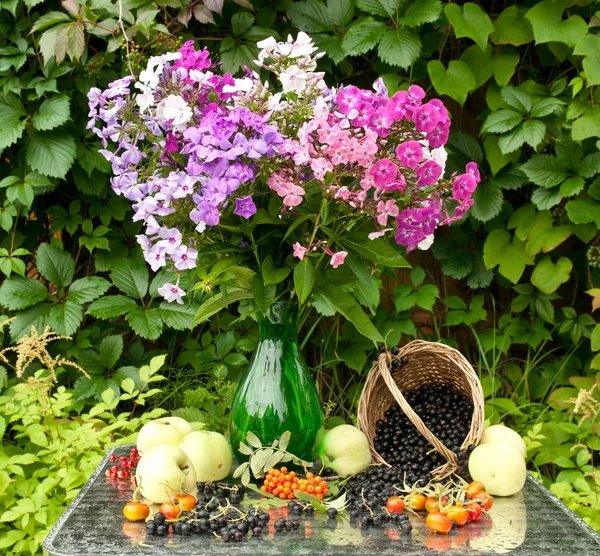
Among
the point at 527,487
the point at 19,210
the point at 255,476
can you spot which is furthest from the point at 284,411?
the point at 19,210

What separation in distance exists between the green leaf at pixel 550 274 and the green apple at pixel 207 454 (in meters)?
1.24

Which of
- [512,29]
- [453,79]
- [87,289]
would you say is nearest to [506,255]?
[453,79]

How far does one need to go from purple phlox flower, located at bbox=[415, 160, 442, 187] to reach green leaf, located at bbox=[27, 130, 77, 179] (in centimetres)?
117

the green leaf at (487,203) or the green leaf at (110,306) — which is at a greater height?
the green leaf at (487,203)

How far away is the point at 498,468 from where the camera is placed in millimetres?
1058

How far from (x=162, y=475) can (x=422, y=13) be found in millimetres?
1420

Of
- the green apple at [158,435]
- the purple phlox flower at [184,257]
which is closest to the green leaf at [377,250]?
the purple phlox flower at [184,257]

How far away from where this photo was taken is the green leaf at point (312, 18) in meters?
1.96

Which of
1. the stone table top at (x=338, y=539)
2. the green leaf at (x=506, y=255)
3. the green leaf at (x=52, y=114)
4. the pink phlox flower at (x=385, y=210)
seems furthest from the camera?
the green leaf at (x=506, y=255)

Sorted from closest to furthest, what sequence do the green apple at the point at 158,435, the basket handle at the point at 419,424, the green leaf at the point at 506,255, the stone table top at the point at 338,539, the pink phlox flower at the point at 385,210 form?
the stone table top at the point at 338,539 < the pink phlox flower at the point at 385,210 < the basket handle at the point at 419,424 < the green apple at the point at 158,435 < the green leaf at the point at 506,255

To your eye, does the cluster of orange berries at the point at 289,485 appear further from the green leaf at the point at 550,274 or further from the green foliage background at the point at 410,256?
the green leaf at the point at 550,274

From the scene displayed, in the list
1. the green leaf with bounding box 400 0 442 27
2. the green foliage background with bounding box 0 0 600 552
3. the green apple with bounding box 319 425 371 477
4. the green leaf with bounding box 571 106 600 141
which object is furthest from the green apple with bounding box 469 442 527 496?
the green leaf with bounding box 400 0 442 27

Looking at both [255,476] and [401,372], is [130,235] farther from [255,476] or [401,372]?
[255,476]

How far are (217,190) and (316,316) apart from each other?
52.0 inches
